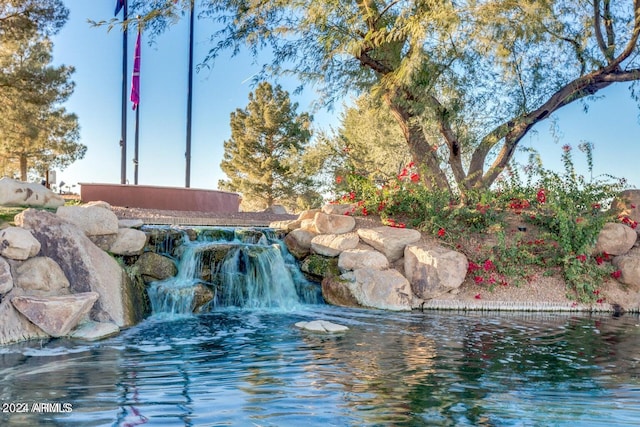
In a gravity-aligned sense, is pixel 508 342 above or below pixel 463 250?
below

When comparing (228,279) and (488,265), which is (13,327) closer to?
(228,279)

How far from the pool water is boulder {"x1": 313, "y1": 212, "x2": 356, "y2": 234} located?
3.12 meters

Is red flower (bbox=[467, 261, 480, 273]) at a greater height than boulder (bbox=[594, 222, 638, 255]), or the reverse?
boulder (bbox=[594, 222, 638, 255])

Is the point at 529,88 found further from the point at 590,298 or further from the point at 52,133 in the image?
the point at 52,133

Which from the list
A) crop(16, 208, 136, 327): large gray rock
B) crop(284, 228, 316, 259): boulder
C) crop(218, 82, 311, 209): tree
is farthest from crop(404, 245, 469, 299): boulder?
crop(218, 82, 311, 209): tree

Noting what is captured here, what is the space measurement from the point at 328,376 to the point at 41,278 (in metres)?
3.98

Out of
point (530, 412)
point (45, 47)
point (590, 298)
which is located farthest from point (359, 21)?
point (45, 47)

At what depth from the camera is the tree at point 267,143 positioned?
28.3 meters

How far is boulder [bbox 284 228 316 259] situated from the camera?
9734mm

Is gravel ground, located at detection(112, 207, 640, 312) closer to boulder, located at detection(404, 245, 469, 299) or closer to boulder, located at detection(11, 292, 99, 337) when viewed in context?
boulder, located at detection(404, 245, 469, 299)

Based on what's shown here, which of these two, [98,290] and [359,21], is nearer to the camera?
[98,290]

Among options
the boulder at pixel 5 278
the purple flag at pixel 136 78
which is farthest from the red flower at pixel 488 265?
the purple flag at pixel 136 78

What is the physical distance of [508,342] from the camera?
6008 mm

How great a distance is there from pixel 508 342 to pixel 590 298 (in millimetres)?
4057
